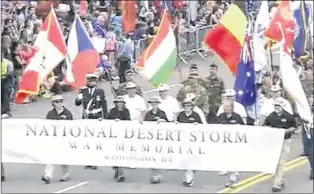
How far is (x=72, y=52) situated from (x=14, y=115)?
14.2 ft

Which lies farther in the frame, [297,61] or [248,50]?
[297,61]

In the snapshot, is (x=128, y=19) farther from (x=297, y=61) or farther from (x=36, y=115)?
(x=297, y=61)

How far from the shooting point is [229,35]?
1617cm

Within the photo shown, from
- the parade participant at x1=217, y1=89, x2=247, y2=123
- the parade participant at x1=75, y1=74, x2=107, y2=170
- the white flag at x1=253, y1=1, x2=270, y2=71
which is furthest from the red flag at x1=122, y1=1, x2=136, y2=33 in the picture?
the parade participant at x1=217, y1=89, x2=247, y2=123

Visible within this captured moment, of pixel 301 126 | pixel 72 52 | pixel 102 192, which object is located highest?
pixel 72 52

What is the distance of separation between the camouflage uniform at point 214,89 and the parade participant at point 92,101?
1.99 m

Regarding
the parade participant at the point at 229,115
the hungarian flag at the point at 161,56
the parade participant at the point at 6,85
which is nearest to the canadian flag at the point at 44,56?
the hungarian flag at the point at 161,56

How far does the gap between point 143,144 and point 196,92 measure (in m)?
2.40

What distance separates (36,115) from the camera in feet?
66.0

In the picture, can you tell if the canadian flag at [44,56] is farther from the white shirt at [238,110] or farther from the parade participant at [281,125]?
the parade participant at [281,125]

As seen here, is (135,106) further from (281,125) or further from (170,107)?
(281,125)

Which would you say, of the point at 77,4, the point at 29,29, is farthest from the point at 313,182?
the point at 77,4

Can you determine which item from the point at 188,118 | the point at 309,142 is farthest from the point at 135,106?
the point at 309,142

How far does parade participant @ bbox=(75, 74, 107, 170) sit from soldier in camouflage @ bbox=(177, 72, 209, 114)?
1595mm
